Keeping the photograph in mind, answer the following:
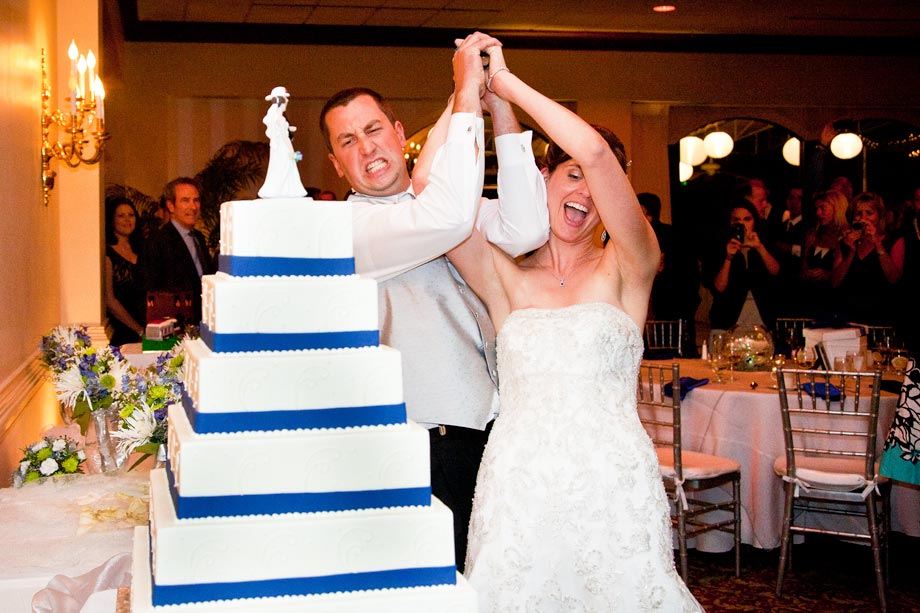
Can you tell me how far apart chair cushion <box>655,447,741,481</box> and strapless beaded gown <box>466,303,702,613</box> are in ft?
8.73

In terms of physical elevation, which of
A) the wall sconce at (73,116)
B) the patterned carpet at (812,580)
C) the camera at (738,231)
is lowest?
the patterned carpet at (812,580)

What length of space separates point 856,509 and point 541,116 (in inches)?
162

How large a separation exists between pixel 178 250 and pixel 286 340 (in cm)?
604

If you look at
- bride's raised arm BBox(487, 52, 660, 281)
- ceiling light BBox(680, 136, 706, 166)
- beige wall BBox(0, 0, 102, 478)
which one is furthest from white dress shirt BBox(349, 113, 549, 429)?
ceiling light BBox(680, 136, 706, 166)

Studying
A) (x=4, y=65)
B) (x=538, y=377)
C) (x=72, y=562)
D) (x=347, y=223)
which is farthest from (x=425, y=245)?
(x=4, y=65)

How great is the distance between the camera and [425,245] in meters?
2.22

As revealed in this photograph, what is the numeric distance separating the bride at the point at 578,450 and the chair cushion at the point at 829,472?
278 cm

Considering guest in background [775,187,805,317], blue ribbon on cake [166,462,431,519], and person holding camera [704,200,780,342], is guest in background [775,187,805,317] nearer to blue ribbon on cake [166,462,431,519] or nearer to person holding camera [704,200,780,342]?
person holding camera [704,200,780,342]

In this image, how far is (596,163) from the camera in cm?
254

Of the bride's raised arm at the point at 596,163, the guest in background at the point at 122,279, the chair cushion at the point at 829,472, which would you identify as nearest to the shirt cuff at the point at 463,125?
the bride's raised arm at the point at 596,163

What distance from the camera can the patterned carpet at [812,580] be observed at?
5.04 m

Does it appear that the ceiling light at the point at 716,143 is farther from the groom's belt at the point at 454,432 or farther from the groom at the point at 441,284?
the groom's belt at the point at 454,432

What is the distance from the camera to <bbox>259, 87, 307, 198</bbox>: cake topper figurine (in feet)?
5.95

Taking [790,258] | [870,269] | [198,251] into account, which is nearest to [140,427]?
[198,251]
